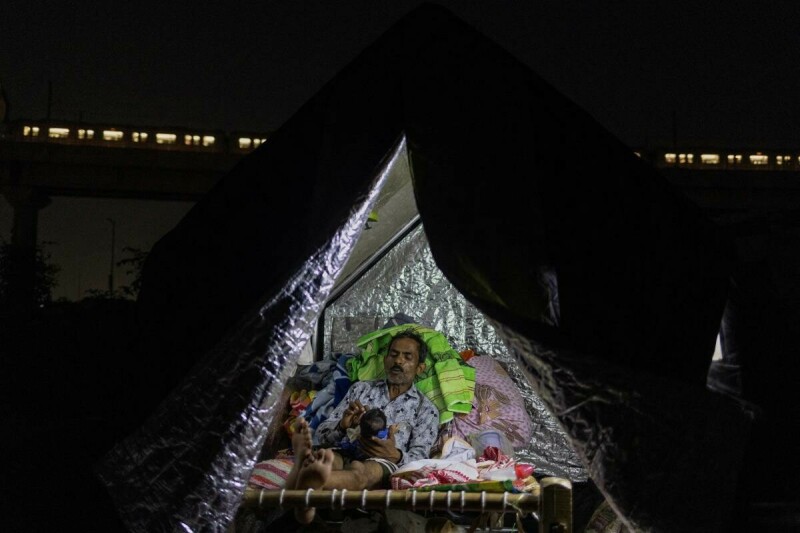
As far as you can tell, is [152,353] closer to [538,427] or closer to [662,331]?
[662,331]

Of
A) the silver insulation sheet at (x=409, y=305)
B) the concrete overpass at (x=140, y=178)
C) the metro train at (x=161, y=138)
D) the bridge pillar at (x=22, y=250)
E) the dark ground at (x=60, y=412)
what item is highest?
the metro train at (x=161, y=138)

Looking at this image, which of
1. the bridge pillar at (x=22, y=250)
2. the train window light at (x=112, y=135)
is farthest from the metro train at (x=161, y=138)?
the bridge pillar at (x=22, y=250)

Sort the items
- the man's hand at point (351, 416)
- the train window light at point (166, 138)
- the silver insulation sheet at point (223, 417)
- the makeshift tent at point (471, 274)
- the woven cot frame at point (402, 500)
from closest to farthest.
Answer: the makeshift tent at point (471, 274)
the silver insulation sheet at point (223, 417)
the woven cot frame at point (402, 500)
the man's hand at point (351, 416)
the train window light at point (166, 138)

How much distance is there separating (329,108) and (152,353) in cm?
115

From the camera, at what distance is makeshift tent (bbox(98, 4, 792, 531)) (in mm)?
2564

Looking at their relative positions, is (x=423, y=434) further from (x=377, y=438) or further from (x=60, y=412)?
(x=60, y=412)

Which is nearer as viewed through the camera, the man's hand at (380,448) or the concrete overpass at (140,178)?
the man's hand at (380,448)

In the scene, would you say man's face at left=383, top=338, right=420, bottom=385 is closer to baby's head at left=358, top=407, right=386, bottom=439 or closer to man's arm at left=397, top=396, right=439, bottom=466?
man's arm at left=397, top=396, right=439, bottom=466

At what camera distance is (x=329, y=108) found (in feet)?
10.3

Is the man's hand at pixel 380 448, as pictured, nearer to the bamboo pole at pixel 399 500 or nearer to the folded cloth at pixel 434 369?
the folded cloth at pixel 434 369

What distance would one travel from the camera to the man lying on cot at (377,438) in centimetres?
315

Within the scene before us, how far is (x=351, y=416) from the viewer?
3980mm

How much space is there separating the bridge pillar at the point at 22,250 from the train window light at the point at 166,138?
209 cm

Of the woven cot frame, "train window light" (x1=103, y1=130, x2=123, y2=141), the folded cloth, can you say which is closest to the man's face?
the folded cloth
